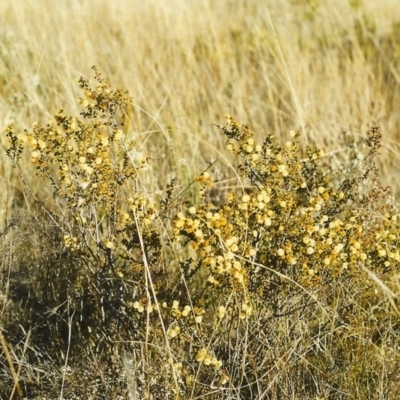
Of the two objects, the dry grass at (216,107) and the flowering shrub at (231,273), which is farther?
the dry grass at (216,107)

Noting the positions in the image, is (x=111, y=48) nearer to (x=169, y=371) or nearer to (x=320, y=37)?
(x=320, y=37)

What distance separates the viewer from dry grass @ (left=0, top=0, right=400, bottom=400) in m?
1.54

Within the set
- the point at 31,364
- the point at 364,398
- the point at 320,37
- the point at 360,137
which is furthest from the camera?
the point at 320,37

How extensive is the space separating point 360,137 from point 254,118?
0.57m

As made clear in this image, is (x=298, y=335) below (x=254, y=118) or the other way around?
below

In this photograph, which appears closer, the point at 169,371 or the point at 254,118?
the point at 169,371

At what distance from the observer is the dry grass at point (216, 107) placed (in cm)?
154

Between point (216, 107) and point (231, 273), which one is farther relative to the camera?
point (216, 107)

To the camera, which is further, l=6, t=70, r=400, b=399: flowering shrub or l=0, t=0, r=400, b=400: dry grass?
l=0, t=0, r=400, b=400: dry grass

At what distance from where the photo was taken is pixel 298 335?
1.58 metres

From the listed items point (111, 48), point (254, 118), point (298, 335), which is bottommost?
point (298, 335)

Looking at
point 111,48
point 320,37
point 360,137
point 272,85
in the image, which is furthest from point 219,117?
point 320,37

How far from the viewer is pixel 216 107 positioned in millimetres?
3039

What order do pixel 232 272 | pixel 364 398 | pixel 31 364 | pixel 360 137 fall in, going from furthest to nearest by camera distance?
pixel 360 137 < pixel 31 364 < pixel 364 398 < pixel 232 272
